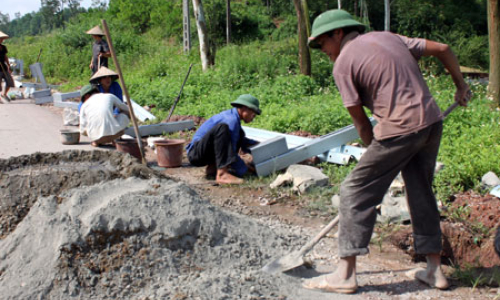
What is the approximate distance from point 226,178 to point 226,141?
0.44 metres

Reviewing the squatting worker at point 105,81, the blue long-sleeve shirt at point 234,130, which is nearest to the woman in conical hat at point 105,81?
the squatting worker at point 105,81

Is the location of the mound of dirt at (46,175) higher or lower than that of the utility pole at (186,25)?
lower

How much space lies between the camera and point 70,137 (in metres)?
7.98

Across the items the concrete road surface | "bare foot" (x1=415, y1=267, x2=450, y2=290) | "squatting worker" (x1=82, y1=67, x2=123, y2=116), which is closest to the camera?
"bare foot" (x1=415, y1=267, x2=450, y2=290)

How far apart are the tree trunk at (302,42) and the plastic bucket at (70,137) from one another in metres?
6.05

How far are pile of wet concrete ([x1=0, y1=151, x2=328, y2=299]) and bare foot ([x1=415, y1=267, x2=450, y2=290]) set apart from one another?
2.50 feet

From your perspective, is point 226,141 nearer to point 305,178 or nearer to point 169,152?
point 305,178

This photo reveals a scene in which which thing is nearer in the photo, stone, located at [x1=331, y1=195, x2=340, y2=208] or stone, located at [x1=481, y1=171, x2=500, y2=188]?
stone, located at [x1=331, y1=195, x2=340, y2=208]

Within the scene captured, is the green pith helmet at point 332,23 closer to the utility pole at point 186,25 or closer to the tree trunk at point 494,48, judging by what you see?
the tree trunk at point 494,48

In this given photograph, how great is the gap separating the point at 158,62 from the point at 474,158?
485 inches

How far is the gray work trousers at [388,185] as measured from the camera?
3.00 metres

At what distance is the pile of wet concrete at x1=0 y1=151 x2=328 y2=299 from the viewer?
315 centimetres

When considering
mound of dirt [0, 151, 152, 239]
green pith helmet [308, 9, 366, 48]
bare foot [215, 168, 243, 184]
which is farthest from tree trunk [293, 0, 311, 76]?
green pith helmet [308, 9, 366, 48]

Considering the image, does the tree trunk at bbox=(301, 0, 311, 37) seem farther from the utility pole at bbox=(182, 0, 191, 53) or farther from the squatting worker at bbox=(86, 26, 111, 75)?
the utility pole at bbox=(182, 0, 191, 53)
